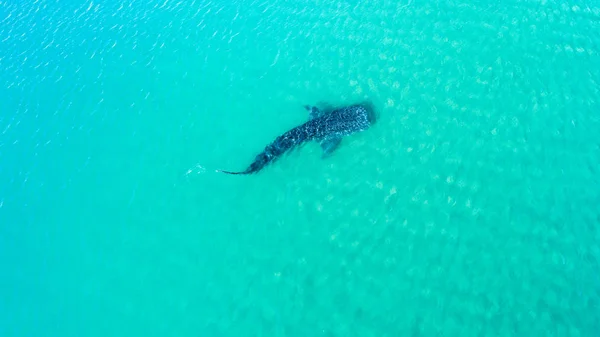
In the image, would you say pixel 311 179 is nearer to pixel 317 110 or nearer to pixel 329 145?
pixel 329 145

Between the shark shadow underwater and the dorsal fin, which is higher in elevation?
the dorsal fin

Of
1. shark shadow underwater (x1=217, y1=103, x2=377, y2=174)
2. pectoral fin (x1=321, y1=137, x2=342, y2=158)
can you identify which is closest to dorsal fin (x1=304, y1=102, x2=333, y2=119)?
shark shadow underwater (x1=217, y1=103, x2=377, y2=174)

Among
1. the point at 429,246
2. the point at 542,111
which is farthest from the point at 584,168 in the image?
the point at 429,246

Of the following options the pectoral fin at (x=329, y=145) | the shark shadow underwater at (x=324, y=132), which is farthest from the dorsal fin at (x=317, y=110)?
the pectoral fin at (x=329, y=145)

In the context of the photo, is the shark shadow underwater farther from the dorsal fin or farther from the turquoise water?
the turquoise water

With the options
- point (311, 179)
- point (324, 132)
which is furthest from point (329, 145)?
point (311, 179)

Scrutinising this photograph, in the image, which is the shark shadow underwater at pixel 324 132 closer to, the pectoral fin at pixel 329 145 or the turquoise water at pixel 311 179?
the pectoral fin at pixel 329 145

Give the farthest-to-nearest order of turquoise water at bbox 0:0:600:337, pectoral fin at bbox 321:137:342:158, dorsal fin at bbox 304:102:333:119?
dorsal fin at bbox 304:102:333:119, pectoral fin at bbox 321:137:342:158, turquoise water at bbox 0:0:600:337
